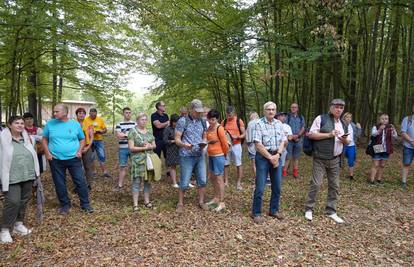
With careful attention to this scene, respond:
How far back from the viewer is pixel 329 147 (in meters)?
5.07

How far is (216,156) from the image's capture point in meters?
5.55

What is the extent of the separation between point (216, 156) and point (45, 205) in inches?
131

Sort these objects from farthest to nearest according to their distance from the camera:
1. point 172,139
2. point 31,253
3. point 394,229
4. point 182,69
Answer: point 182,69
point 172,139
point 394,229
point 31,253

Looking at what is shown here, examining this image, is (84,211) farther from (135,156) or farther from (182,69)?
(182,69)

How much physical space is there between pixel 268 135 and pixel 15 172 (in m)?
3.77

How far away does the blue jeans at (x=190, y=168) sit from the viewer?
5.40 metres

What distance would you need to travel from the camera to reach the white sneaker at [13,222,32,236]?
4.45 meters

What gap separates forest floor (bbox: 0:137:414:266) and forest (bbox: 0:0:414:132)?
3.60 metres

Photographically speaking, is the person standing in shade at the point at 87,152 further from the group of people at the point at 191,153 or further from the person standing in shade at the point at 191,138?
the person standing in shade at the point at 191,138

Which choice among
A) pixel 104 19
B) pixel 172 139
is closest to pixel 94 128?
pixel 172 139

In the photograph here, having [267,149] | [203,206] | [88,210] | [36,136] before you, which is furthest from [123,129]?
[267,149]

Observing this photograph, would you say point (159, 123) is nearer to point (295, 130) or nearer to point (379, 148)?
point (295, 130)

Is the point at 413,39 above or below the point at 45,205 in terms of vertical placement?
above

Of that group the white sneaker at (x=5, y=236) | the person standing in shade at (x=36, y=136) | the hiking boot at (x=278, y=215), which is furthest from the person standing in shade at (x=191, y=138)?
the person standing in shade at (x=36, y=136)
